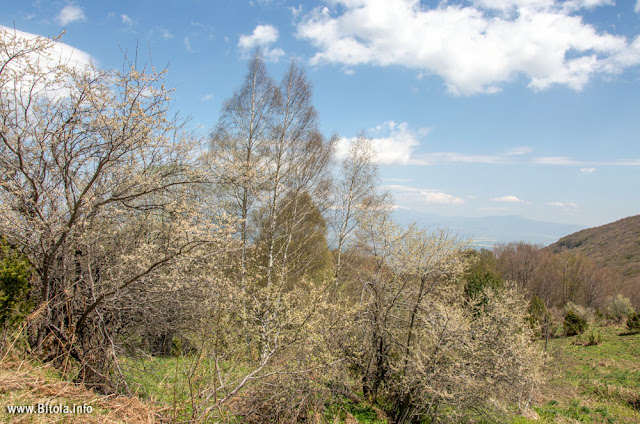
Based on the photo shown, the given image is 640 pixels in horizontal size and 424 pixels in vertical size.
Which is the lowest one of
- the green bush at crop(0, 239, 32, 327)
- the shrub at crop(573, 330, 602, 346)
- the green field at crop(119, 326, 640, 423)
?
the shrub at crop(573, 330, 602, 346)

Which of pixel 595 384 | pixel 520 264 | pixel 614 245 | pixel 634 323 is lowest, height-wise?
pixel 595 384

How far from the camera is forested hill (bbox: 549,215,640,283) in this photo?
5136 centimetres

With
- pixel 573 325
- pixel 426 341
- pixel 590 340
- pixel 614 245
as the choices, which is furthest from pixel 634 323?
pixel 614 245

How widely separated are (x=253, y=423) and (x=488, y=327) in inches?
193

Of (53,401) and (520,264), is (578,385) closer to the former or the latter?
(53,401)

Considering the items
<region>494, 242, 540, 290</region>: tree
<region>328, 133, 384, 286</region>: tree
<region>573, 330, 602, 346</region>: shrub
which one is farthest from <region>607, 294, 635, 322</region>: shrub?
<region>328, 133, 384, 286</region>: tree

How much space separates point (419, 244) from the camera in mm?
7379

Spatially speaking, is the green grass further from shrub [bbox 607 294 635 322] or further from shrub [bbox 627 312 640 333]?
shrub [bbox 607 294 635 322]

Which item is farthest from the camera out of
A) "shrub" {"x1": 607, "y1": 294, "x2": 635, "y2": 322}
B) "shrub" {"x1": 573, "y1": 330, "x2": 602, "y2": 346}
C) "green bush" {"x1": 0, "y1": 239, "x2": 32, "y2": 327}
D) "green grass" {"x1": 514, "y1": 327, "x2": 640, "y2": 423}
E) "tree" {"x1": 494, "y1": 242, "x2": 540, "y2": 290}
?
"tree" {"x1": 494, "y1": 242, "x2": 540, "y2": 290}

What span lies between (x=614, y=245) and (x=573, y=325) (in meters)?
56.4

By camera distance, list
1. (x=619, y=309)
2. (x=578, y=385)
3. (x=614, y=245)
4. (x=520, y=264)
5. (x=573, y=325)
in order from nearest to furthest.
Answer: (x=578, y=385), (x=573, y=325), (x=619, y=309), (x=520, y=264), (x=614, y=245)

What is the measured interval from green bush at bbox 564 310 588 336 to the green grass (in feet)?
5.49

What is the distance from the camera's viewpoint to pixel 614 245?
64.4 meters

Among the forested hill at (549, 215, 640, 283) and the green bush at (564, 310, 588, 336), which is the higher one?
the forested hill at (549, 215, 640, 283)
